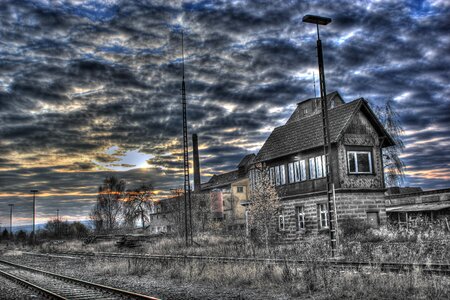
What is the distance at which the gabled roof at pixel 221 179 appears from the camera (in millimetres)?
78688

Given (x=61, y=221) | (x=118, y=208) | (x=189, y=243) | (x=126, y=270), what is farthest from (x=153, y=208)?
(x=126, y=270)

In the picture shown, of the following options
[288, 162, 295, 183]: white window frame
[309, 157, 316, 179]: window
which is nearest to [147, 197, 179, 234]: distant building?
[288, 162, 295, 183]: white window frame

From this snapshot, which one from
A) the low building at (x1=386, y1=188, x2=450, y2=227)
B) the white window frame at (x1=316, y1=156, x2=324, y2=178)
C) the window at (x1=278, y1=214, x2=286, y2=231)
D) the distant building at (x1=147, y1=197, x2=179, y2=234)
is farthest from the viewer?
the distant building at (x1=147, y1=197, x2=179, y2=234)

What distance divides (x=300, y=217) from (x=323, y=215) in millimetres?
2396

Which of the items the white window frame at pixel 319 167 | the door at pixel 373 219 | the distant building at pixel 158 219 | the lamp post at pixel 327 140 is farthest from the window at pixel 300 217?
the distant building at pixel 158 219

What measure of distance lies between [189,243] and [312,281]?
20.9 meters

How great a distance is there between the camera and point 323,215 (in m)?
→ 29.1

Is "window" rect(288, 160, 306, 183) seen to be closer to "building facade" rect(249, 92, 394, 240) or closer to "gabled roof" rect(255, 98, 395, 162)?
"building facade" rect(249, 92, 394, 240)

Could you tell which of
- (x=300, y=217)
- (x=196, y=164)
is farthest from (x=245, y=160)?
(x=300, y=217)

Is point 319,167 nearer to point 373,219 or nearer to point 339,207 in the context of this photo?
point 339,207

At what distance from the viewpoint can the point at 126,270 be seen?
60.5 ft

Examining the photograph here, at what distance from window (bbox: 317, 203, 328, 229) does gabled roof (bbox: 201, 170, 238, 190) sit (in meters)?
47.6

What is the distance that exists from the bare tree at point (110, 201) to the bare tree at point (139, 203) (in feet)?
6.75

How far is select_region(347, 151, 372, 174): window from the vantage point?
29281mm
